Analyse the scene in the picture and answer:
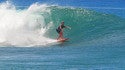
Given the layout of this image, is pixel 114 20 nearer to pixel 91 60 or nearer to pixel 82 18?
pixel 82 18

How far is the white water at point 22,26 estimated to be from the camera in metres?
32.2

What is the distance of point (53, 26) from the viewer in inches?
1430

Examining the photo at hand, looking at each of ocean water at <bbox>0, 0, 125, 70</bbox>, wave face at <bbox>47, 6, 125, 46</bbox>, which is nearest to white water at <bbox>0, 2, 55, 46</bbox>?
ocean water at <bbox>0, 0, 125, 70</bbox>

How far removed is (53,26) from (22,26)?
2.16 metres

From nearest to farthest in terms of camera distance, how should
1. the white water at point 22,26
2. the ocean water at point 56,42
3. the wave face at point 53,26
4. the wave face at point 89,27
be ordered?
the ocean water at point 56,42
the wave face at point 89,27
the wave face at point 53,26
the white water at point 22,26

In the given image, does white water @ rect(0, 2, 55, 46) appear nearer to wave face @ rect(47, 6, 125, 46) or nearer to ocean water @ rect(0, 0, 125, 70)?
ocean water @ rect(0, 0, 125, 70)

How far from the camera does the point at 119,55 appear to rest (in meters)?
25.2

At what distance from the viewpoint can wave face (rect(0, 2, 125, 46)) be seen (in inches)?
1259

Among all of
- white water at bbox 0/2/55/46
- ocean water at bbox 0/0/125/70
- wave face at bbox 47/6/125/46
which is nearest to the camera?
ocean water at bbox 0/0/125/70

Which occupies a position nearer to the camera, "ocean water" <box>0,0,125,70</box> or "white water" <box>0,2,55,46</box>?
"ocean water" <box>0,0,125,70</box>

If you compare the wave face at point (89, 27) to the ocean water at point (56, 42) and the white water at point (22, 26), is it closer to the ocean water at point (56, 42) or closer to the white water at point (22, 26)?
the ocean water at point (56, 42)

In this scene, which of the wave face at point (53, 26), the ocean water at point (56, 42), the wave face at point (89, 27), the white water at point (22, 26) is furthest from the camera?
the white water at point (22, 26)

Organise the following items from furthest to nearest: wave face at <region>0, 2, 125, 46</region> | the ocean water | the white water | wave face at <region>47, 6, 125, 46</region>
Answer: the white water, wave face at <region>0, 2, 125, 46</region>, wave face at <region>47, 6, 125, 46</region>, the ocean water

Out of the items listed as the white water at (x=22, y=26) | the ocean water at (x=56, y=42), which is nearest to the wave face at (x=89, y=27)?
the ocean water at (x=56, y=42)
